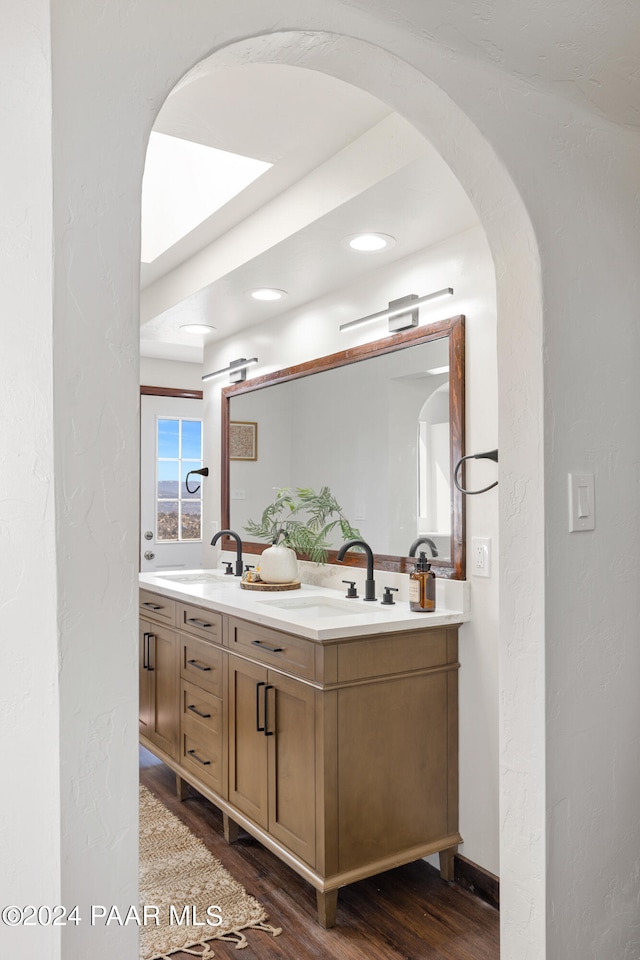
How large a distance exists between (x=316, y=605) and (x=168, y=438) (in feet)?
8.62

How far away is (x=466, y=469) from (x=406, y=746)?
0.93 metres

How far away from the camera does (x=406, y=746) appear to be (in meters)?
2.29

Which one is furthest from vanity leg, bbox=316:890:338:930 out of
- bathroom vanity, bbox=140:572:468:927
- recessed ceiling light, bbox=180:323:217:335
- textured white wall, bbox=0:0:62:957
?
recessed ceiling light, bbox=180:323:217:335

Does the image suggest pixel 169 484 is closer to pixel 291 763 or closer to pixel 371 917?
pixel 291 763

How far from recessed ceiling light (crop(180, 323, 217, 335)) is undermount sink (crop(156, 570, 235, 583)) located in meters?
1.31

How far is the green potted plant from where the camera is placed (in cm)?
313

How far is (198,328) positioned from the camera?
12.6ft

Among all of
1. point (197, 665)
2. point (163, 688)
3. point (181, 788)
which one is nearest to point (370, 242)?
point (197, 665)

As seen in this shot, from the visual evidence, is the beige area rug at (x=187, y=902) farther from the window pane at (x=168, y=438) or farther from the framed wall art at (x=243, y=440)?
the window pane at (x=168, y=438)

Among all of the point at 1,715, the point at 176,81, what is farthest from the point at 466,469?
the point at 1,715

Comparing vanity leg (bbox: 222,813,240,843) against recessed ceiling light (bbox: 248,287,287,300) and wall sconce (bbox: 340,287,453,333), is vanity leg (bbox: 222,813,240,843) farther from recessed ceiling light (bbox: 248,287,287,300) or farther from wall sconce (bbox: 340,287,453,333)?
recessed ceiling light (bbox: 248,287,287,300)

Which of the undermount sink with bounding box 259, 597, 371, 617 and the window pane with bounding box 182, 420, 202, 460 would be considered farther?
the window pane with bounding box 182, 420, 202, 460

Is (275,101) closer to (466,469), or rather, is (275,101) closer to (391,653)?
(466,469)

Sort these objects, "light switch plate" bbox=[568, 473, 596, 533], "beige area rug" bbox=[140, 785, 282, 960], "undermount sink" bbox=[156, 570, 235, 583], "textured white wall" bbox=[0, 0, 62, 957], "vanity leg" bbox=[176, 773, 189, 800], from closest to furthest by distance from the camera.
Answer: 1. "textured white wall" bbox=[0, 0, 62, 957]
2. "light switch plate" bbox=[568, 473, 596, 533]
3. "beige area rug" bbox=[140, 785, 282, 960]
4. "vanity leg" bbox=[176, 773, 189, 800]
5. "undermount sink" bbox=[156, 570, 235, 583]
